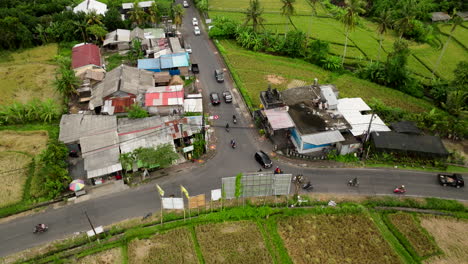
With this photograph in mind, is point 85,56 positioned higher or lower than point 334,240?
higher

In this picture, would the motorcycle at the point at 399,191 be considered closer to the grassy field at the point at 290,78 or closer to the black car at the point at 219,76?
the grassy field at the point at 290,78

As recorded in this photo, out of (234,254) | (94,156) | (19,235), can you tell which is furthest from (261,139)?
(19,235)

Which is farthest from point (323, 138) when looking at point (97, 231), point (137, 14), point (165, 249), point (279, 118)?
point (137, 14)

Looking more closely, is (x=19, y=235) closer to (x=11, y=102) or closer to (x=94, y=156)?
(x=94, y=156)

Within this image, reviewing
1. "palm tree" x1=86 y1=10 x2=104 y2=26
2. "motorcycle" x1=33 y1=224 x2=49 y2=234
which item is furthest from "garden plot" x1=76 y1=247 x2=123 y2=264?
"palm tree" x1=86 y1=10 x2=104 y2=26

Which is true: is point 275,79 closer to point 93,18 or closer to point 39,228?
point 93,18

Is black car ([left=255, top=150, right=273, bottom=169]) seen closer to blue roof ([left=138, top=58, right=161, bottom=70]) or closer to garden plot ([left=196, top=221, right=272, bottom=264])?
garden plot ([left=196, top=221, right=272, bottom=264])
